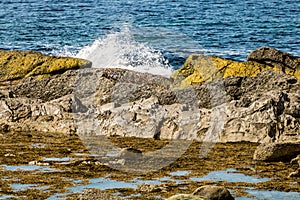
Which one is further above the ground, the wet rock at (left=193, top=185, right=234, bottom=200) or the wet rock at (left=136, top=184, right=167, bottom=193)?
the wet rock at (left=193, top=185, right=234, bottom=200)

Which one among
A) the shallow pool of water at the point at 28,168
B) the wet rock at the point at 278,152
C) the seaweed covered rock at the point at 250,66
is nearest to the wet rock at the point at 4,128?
the shallow pool of water at the point at 28,168

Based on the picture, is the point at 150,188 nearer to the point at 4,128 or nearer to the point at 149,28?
the point at 4,128

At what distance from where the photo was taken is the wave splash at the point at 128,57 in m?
26.2

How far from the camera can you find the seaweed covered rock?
1712 centimetres

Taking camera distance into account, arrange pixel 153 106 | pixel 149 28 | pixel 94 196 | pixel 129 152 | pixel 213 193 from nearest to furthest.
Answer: pixel 94 196 < pixel 213 193 < pixel 129 152 < pixel 153 106 < pixel 149 28

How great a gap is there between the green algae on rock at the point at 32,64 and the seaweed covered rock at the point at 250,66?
9.31 ft

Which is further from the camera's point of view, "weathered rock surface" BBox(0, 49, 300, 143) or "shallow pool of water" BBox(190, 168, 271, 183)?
"weathered rock surface" BBox(0, 49, 300, 143)

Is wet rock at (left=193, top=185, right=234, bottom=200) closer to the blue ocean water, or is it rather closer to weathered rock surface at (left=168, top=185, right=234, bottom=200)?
weathered rock surface at (left=168, top=185, right=234, bottom=200)

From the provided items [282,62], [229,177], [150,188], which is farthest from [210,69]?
[150,188]

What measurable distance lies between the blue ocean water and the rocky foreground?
27.2 feet

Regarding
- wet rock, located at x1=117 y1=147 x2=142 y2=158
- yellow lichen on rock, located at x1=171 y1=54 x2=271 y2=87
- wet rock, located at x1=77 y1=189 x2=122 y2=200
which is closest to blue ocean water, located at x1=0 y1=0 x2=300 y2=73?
yellow lichen on rock, located at x1=171 y1=54 x2=271 y2=87

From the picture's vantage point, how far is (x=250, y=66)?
17266mm

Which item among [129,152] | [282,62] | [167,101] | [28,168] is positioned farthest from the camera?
[282,62]

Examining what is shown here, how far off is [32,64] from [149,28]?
78.7 feet
